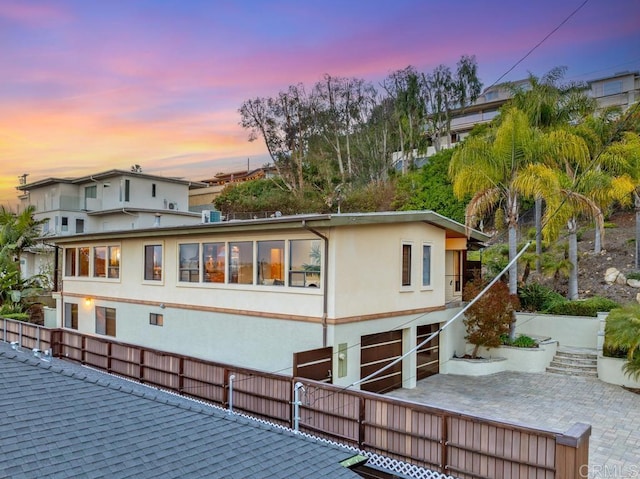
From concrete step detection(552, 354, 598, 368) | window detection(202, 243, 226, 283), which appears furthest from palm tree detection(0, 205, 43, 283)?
concrete step detection(552, 354, 598, 368)

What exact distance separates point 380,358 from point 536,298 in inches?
370

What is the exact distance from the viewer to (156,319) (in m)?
16.0

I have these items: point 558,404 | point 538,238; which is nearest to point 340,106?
point 538,238

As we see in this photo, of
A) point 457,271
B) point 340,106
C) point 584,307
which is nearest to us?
point 584,307

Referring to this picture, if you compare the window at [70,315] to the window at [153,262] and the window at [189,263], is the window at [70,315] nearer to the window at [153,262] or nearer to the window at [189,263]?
the window at [153,262]

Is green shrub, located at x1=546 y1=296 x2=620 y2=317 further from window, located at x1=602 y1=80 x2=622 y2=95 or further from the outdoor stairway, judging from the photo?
window, located at x1=602 y1=80 x2=622 y2=95

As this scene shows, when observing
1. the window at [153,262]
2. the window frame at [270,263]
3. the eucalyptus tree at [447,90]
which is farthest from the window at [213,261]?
the eucalyptus tree at [447,90]

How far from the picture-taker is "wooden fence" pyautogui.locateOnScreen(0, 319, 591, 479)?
6.45 meters

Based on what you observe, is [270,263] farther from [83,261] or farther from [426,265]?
[83,261]

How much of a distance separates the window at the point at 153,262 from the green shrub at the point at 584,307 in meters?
14.8

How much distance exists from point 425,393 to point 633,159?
14.4m

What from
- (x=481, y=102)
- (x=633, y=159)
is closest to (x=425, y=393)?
(x=633, y=159)

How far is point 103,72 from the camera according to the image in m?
18.9

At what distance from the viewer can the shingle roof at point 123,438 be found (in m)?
4.52
